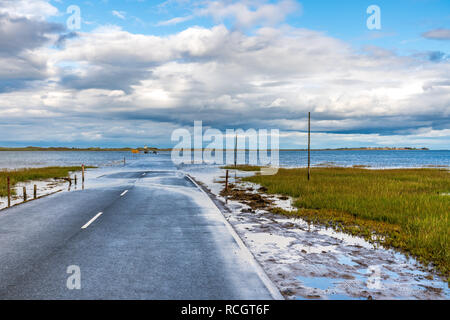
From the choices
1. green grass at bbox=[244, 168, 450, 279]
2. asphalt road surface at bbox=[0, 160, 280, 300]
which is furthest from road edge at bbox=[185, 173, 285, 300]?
green grass at bbox=[244, 168, 450, 279]

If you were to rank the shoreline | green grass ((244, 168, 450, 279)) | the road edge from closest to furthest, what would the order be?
the road edge
the shoreline
green grass ((244, 168, 450, 279))

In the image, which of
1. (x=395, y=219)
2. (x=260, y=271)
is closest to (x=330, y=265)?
(x=260, y=271)

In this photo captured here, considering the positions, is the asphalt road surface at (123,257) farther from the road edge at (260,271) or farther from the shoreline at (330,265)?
the shoreline at (330,265)

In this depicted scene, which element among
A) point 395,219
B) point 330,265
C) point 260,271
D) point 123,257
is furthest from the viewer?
point 395,219

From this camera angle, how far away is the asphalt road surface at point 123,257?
4605mm

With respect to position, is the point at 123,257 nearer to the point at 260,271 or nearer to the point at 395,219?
the point at 260,271

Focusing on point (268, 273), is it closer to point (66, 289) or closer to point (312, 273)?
point (312, 273)

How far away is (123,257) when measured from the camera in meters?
6.18

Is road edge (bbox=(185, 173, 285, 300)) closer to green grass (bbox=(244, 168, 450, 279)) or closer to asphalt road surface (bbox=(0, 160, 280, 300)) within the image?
asphalt road surface (bbox=(0, 160, 280, 300))

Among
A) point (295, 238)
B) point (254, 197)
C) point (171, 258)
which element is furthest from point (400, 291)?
point (254, 197)

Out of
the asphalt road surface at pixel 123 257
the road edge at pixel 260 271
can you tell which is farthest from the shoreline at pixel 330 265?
the asphalt road surface at pixel 123 257

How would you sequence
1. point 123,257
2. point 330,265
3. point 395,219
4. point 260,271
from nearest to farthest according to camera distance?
point 260,271, point 330,265, point 123,257, point 395,219

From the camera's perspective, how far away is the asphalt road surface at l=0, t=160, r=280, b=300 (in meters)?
4.61
